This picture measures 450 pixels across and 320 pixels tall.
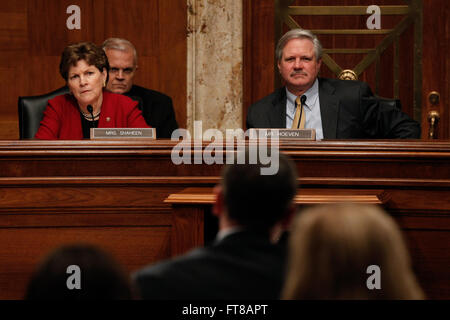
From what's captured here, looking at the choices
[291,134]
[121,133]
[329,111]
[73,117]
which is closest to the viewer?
[291,134]

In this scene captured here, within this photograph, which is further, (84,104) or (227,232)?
(84,104)

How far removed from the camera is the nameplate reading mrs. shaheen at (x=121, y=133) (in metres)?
2.93

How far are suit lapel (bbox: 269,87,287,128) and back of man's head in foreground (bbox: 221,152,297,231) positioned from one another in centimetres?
228

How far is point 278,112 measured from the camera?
3.59 metres

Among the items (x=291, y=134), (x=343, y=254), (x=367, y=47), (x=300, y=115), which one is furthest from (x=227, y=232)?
(x=367, y=47)

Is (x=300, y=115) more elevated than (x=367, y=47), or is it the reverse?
(x=367, y=47)

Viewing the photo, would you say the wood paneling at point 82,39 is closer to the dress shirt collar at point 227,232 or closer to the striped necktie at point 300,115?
the striped necktie at point 300,115

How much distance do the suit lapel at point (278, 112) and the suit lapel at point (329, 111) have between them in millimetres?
199

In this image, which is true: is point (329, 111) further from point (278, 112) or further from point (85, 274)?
point (85, 274)

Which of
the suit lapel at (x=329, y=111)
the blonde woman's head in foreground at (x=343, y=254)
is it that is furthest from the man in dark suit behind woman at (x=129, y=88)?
the blonde woman's head in foreground at (x=343, y=254)

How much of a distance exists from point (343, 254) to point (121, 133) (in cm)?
205

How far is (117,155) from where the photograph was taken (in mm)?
2617
